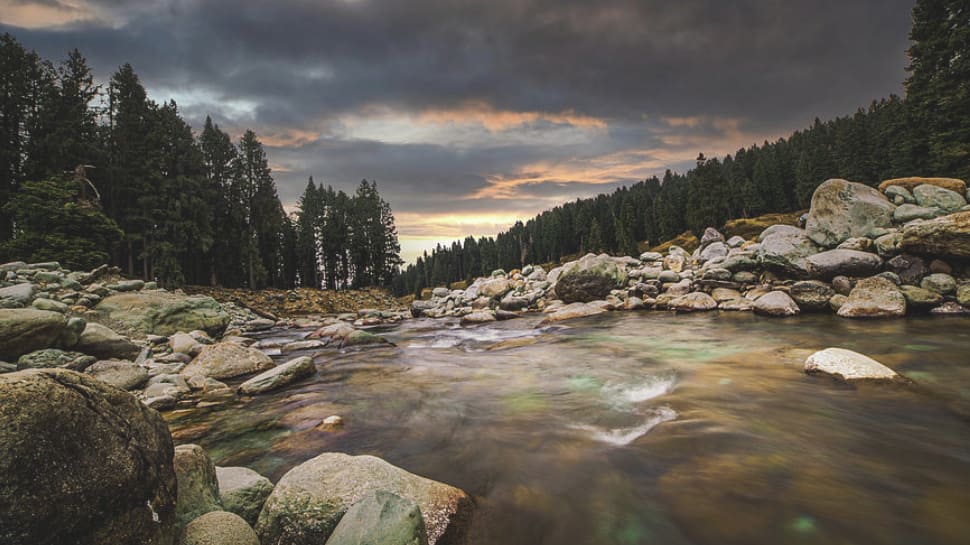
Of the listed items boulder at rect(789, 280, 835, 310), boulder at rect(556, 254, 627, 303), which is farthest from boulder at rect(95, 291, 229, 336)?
boulder at rect(789, 280, 835, 310)

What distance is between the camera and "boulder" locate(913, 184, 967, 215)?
12.4 metres

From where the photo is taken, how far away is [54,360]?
7059 millimetres

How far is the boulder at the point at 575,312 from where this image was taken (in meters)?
15.6

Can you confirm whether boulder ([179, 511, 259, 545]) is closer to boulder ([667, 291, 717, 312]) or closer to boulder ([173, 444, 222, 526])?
boulder ([173, 444, 222, 526])

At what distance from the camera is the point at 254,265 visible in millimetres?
38156

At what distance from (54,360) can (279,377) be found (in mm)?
3963

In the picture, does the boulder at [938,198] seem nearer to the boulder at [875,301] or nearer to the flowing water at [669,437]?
the boulder at [875,301]

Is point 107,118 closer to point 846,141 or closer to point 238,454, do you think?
point 238,454

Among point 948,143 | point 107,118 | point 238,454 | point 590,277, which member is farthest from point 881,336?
point 107,118

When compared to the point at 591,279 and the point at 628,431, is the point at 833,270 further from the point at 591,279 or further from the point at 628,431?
the point at 628,431

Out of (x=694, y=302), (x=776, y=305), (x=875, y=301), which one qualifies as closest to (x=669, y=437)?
(x=776, y=305)

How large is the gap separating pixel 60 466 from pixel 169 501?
667 millimetres

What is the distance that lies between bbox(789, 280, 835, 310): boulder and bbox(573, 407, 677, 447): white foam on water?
1008 centimetres

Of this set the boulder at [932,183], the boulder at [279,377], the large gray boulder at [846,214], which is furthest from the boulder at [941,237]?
the boulder at [279,377]
